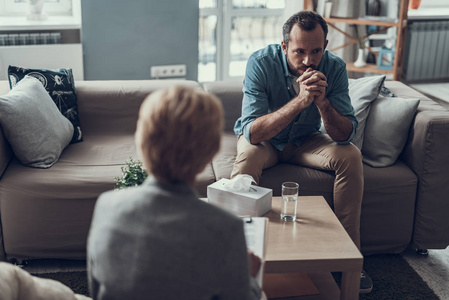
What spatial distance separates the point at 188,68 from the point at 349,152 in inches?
86.8

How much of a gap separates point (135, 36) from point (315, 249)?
276 centimetres

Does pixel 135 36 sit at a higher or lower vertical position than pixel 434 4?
lower

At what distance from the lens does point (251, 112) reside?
8.13ft

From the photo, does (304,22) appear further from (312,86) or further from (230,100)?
(230,100)

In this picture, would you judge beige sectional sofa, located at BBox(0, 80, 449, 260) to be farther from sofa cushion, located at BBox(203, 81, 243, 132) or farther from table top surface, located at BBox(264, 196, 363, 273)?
table top surface, located at BBox(264, 196, 363, 273)

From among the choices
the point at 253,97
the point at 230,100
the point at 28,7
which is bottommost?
the point at 230,100

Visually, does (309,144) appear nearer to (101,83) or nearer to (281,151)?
(281,151)

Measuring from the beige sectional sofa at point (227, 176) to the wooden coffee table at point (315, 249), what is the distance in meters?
0.45

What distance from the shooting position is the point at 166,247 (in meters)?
1.04

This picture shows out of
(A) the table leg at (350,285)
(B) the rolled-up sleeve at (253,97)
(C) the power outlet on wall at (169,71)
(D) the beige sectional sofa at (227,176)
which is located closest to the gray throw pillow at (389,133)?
(D) the beige sectional sofa at (227,176)

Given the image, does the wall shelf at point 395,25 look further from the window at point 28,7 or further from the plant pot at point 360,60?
the window at point 28,7

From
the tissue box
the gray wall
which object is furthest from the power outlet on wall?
the tissue box

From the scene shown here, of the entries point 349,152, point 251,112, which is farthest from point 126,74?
point 349,152

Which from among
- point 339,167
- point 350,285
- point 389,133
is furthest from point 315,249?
point 389,133
